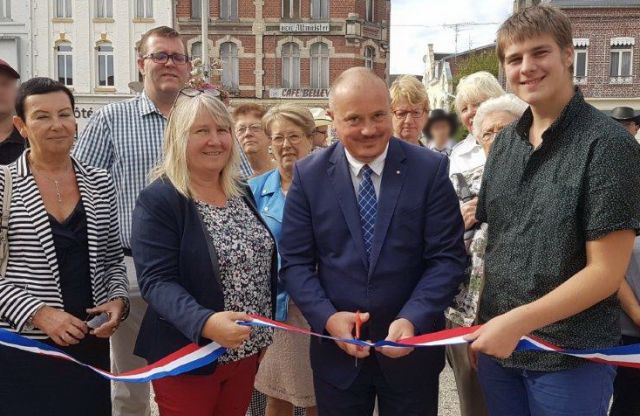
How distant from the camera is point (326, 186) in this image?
280 centimetres

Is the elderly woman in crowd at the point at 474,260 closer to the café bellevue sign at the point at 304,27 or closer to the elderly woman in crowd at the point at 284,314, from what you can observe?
the elderly woman in crowd at the point at 284,314

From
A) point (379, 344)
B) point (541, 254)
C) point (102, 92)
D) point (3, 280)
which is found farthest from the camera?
point (102, 92)

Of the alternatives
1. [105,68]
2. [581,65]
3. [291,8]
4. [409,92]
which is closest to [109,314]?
[409,92]

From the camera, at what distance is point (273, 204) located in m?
3.85

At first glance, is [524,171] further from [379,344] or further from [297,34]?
[297,34]

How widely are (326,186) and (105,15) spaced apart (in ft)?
107

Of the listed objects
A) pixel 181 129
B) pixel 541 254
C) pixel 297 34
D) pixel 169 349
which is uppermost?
pixel 297 34

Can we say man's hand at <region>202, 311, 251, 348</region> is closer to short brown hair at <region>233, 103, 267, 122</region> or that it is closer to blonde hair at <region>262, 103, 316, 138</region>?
blonde hair at <region>262, 103, 316, 138</region>

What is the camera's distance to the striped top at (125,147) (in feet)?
12.6

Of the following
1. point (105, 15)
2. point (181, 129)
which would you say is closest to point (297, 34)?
point (105, 15)

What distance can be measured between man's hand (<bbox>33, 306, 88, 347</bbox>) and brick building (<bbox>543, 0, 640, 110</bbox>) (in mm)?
29031

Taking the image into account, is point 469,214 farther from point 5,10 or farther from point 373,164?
point 5,10

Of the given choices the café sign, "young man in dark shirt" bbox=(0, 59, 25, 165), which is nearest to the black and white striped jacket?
"young man in dark shirt" bbox=(0, 59, 25, 165)

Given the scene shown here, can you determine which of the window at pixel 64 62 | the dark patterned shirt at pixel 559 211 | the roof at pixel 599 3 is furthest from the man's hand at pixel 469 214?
the window at pixel 64 62
